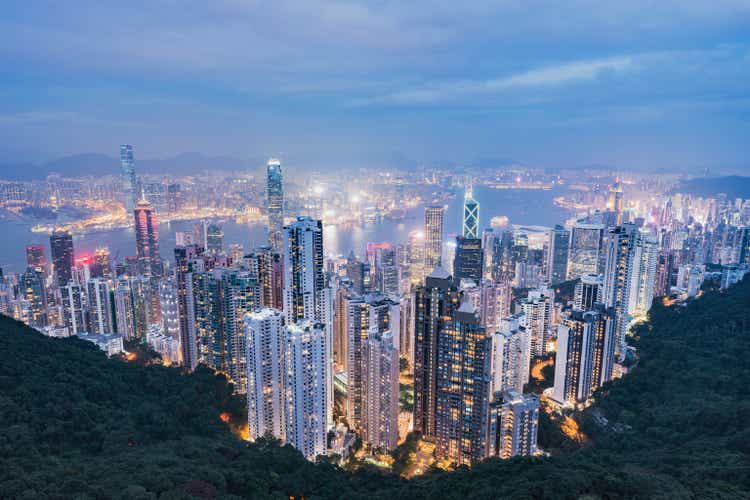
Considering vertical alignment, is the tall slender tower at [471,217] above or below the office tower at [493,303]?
above

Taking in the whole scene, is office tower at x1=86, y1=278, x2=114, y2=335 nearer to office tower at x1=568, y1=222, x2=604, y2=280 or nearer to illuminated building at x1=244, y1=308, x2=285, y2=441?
illuminated building at x1=244, y1=308, x2=285, y2=441

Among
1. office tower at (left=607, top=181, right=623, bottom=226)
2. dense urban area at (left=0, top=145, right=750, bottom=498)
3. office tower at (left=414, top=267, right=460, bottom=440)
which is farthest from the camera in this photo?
office tower at (left=607, top=181, right=623, bottom=226)

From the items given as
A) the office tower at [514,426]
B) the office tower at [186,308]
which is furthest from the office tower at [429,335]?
the office tower at [186,308]

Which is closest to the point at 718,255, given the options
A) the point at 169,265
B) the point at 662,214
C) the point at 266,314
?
the point at 662,214

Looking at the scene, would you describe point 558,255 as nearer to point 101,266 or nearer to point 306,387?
point 306,387

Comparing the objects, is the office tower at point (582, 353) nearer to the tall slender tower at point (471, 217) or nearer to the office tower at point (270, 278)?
the office tower at point (270, 278)

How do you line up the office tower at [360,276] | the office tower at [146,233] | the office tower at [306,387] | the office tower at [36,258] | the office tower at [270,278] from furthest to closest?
the office tower at [146,233]
the office tower at [36,258]
the office tower at [360,276]
the office tower at [270,278]
the office tower at [306,387]

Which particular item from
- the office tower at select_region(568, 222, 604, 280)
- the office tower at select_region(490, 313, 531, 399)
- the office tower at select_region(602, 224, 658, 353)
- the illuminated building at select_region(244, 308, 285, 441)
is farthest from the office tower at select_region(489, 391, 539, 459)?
the office tower at select_region(568, 222, 604, 280)

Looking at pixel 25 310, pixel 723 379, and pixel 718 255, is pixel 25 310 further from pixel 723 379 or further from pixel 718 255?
pixel 718 255
